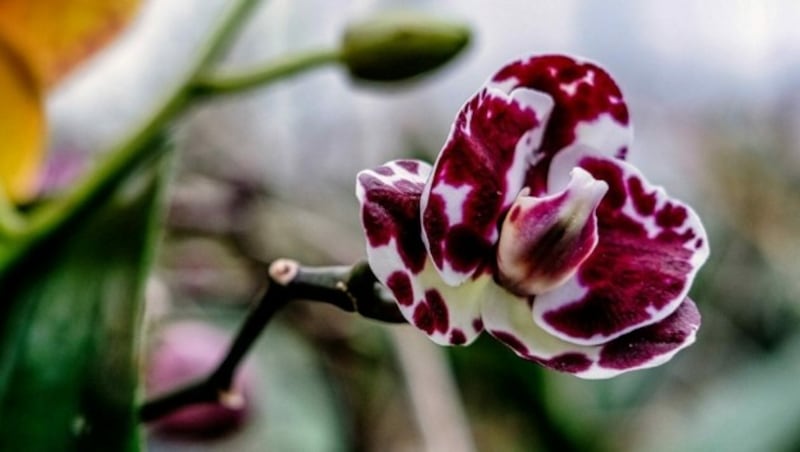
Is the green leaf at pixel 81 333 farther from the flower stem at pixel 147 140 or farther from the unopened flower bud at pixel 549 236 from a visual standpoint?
the unopened flower bud at pixel 549 236

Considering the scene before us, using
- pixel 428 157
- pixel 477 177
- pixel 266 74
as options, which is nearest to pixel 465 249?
pixel 477 177

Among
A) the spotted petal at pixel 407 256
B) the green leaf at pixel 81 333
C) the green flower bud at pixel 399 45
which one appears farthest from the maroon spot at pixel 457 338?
the green flower bud at pixel 399 45

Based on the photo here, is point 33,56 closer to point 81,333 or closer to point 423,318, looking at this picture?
point 81,333

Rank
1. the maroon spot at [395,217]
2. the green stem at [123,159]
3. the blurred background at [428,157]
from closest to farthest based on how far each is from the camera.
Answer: the maroon spot at [395,217] → the green stem at [123,159] → the blurred background at [428,157]

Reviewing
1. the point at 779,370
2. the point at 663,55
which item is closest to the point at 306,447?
the point at 779,370

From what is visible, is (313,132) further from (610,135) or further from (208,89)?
(610,135)

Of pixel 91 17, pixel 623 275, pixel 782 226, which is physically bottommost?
pixel 782 226

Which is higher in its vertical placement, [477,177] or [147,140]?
[477,177]

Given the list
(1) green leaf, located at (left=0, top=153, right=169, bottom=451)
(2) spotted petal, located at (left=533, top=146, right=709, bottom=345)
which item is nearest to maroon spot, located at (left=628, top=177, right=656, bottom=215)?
(2) spotted petal, located at (left=533, top=146, right=709, bottom=345)
